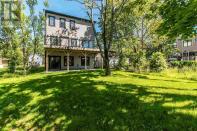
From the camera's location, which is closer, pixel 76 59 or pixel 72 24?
pixel 72 24

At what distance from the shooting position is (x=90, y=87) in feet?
40.4

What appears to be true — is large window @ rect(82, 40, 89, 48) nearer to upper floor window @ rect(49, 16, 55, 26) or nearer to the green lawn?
upper floor window @ rect(49, 16, 55, 26)

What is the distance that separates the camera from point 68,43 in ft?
116

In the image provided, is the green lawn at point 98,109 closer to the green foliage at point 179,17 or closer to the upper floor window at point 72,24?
the green foliage at point 179,17

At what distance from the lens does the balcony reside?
1246 inches

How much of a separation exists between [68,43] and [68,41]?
35 centimetres

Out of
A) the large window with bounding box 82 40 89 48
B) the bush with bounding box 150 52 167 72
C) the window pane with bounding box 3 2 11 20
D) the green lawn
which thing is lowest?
the green lawn

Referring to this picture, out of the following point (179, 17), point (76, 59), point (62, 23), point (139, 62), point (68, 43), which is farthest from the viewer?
point (76, 59)

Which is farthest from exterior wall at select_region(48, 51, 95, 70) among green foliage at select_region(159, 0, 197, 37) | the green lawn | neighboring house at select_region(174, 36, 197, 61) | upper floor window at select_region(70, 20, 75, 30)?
neighboring house at select_region(174, 36, 197, 61)

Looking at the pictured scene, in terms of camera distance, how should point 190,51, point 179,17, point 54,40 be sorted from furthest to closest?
point 190,51 → point 54,40 → point 179,17

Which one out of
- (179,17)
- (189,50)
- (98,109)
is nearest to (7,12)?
(98,109)

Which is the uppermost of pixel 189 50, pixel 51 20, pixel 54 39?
pixel 51 20

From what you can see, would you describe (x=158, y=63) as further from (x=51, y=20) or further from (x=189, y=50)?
(x=189, y=50)

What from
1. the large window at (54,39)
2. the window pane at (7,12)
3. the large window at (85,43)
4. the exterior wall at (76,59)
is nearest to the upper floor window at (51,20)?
the large window at (54,39)
